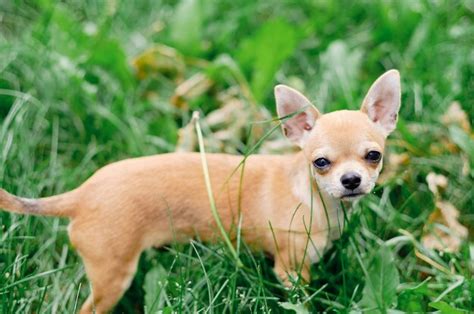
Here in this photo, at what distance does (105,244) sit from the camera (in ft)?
13.5

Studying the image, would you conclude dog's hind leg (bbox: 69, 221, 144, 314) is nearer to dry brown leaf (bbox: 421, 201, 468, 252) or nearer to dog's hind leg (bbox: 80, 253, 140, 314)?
dog's hind leg (bbox: 80, 253, 140, 314)

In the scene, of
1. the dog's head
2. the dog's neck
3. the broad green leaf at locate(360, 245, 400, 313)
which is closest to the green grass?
the broad green leaf at locate(360, 245, 400, 313)

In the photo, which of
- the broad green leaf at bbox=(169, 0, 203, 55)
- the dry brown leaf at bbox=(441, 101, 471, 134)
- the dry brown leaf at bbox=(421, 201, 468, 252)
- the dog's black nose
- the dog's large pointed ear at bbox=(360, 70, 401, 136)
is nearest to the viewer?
the dog's black nose

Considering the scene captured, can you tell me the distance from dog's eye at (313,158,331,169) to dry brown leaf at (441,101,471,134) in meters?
1.76

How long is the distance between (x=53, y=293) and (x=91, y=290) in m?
0.30

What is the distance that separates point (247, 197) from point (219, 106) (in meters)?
1.70

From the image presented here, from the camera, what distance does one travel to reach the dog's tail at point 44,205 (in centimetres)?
412

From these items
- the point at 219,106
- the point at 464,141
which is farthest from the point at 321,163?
the point at 219,106

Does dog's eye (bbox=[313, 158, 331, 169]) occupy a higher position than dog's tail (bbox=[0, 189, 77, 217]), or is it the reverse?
dog's eye (bbox=[313, 158, 331, 169])

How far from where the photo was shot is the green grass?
4.25 metres

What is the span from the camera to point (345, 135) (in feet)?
12.8

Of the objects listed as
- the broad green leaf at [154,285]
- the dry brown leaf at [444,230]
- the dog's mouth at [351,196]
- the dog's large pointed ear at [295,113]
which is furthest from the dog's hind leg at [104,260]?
the dry brown leaf at [444,230]

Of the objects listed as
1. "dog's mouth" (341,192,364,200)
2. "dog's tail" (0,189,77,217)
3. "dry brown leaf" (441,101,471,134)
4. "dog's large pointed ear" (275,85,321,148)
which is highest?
"dog's large pointed ear" (275,85,321,148)

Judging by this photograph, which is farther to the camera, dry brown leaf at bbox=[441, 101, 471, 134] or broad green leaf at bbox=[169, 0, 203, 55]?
broad green leaf at bbox=[169, 0, 203, 55]
